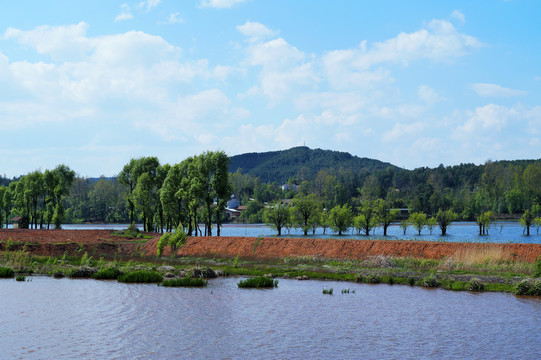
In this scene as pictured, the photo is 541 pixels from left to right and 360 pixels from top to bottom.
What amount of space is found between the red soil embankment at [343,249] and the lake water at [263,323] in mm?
13387

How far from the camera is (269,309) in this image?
25109 mm

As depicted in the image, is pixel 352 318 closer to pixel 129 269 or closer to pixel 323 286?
pixel 323 286

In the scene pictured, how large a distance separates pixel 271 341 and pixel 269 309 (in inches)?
237

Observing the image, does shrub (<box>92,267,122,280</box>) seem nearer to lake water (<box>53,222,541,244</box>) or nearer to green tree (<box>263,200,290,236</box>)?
lake water (<box>53,222,541,244</box>)

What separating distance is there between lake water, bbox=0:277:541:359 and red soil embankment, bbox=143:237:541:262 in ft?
43.9

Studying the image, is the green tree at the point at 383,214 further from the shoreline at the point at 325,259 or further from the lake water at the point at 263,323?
the lake water at the point at 263,323

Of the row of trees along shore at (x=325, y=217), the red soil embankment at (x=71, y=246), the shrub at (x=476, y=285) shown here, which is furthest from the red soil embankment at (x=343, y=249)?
the row of trees along shore at (x=325, y=217)

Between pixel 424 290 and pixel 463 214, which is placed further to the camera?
pixel 463 214

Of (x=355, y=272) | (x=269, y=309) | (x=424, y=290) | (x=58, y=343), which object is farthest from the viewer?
(x=355, y=272)

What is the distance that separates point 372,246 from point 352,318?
25.9m

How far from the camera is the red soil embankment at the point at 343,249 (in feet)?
136

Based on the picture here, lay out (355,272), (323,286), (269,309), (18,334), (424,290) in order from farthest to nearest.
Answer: (355,272) < (323,286) < (424,290) < (269,309) < (18,334)

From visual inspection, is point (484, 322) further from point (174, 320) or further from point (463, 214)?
point (463, 214)

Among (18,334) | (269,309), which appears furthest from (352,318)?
(18,334)
